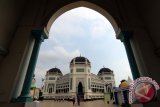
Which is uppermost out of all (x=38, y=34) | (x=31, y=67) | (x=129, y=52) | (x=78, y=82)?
(x=78, y=82)

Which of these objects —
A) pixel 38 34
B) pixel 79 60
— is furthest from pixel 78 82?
pixel 38 34

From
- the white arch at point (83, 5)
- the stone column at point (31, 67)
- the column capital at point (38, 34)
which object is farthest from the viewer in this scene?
the white arch at point (83, 5)

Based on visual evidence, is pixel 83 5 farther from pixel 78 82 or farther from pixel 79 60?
pixel 79 60

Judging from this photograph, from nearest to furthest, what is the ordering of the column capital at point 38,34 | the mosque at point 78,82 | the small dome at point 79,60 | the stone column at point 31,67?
1. the stone column at point 31,67
2. the column capital at point 38,34
3. the mosque at point 78,82
4. the small dome at point 79,60

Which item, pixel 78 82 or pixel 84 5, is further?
pixel 78 82

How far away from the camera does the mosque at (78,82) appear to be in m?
39.7

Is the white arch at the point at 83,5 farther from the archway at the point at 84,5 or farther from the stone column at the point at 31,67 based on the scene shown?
the stone column at the point at 31,67

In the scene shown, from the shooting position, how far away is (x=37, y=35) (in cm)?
355

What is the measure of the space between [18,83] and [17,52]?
77 cm

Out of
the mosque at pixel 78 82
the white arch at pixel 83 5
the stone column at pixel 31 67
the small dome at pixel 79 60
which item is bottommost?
the stone column at pixel 31 67

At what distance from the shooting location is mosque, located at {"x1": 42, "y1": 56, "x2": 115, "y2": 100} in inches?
1564

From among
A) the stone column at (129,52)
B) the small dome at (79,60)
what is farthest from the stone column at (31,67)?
the small dome at (79,60)

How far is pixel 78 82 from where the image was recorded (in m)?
40.2

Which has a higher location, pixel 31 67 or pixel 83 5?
pixel 83 5
